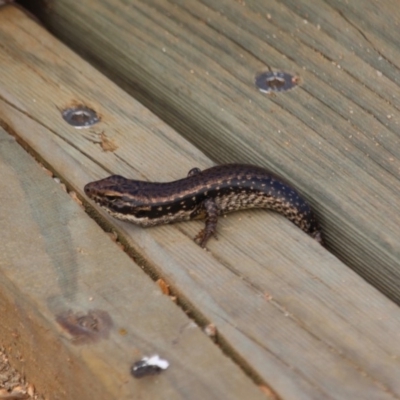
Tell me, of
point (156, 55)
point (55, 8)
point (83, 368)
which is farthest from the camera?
point (55, 8)

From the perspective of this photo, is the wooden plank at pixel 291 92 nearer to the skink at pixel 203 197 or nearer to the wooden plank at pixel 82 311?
the skink at pixel 203 197

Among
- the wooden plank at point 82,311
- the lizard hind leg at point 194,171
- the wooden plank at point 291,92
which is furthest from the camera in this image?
the lizard hind leg at point 194,171

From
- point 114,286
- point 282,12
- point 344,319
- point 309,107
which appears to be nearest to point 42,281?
point 114,286

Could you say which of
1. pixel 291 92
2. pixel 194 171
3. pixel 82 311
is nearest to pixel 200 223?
pixel 194 171

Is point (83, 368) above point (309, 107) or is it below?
below

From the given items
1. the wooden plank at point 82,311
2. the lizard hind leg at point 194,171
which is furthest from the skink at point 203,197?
the wooden plank at point 82,311

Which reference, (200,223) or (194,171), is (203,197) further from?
(200,223)

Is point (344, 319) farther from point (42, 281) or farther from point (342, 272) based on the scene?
point (42, 281)
